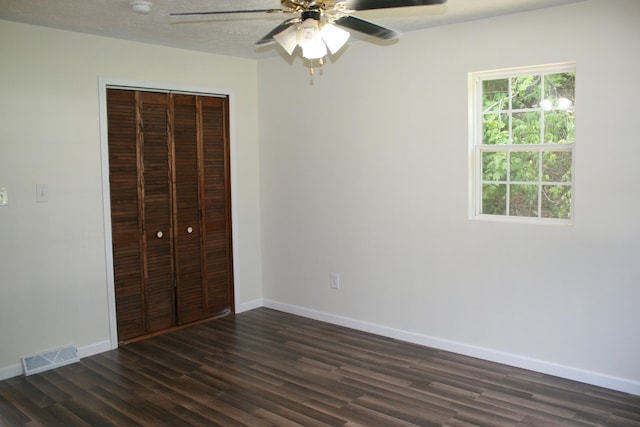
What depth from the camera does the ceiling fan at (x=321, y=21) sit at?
224cm

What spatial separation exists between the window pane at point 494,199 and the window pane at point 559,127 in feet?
1.50

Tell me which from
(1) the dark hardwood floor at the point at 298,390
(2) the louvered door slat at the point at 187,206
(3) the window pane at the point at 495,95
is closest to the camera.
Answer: (1) the dark hardwood floor at the point at 298,390

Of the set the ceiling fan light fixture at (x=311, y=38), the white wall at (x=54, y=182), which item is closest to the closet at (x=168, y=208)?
the white wall at (x=54, y=182)

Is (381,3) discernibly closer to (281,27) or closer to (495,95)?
(281,27)

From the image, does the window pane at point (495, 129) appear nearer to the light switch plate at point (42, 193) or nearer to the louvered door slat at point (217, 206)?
the louvered door slat at point (217, 206)

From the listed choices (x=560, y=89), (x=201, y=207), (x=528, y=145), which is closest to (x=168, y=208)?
(x=201, y=207)

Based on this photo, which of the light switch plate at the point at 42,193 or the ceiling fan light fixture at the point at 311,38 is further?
the light switch plate at the point at 42,193

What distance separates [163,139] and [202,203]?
669 millimetres

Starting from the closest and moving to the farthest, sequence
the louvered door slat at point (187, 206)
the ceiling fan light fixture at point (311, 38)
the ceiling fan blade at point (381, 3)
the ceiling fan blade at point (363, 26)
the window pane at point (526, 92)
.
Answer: the ceiling fan blade at point (381, 3) < the ceiling fan light fixture at point (311, 38) < the ceiling fan blade at point (363, 26) < the window pane at point (526, 92) < the louvered door slat at point (187, 206)

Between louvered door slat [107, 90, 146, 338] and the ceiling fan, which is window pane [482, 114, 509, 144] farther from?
louvered door slat [107, 90, 146, 338]

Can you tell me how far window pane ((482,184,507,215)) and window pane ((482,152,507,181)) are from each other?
0.06 meters

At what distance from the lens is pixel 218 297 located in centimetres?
501

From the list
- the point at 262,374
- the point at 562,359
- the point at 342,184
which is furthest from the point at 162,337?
the point at 562,359

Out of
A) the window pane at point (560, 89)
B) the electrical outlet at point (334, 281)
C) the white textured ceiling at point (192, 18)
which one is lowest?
the electrical outlet at point (334, 281)
